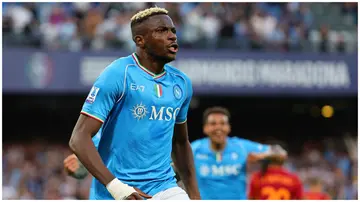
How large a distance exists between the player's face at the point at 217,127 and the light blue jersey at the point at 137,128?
3.93 m

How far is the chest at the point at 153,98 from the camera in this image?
458 cm

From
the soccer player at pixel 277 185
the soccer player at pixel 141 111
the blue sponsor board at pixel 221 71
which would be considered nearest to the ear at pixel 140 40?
the soccer player at pixel 141 111

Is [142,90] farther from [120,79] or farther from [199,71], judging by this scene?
[199,71]

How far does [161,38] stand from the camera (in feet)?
15.2

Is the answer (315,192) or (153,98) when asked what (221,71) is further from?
(153,98)

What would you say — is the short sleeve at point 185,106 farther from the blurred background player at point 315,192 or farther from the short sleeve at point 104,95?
the blurred background player at point 315,192

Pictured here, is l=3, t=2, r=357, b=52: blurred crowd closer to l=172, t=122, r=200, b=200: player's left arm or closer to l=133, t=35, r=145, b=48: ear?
l=172, t=122, r=200, b=200: player's left arm

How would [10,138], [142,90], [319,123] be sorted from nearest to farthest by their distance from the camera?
[142,90], [10,138], [319,123]

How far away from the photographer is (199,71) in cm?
1586

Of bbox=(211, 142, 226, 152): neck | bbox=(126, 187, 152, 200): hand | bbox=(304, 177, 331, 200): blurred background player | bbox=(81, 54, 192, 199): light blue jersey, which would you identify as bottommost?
bbox=(304, 177, 331, 200): blurred background player

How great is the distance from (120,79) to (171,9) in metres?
12.0

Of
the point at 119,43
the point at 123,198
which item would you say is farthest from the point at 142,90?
the point at 119,43

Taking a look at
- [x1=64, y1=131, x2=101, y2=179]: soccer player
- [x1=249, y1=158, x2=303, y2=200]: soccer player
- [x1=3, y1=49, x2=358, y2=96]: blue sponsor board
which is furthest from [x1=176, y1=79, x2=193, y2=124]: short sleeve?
[x1=3, y1=49, x2=358, y2=96]: blue sponsor board

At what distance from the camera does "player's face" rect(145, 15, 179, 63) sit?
4633 millimetres
